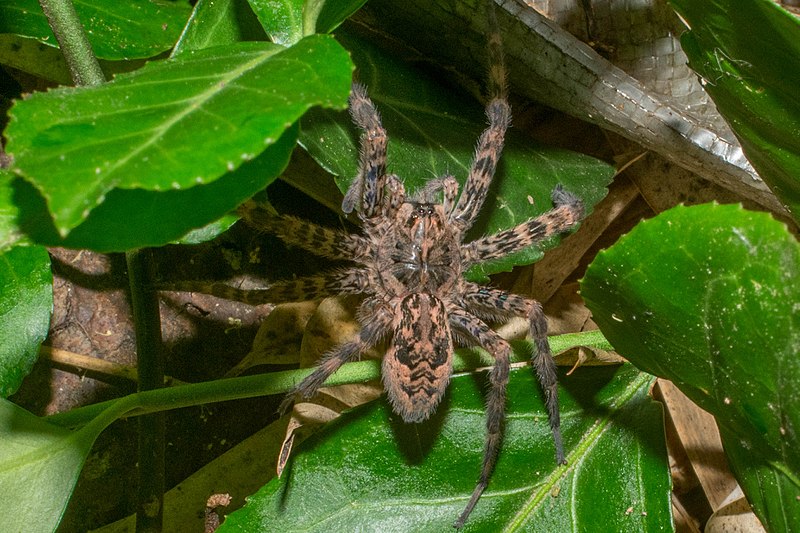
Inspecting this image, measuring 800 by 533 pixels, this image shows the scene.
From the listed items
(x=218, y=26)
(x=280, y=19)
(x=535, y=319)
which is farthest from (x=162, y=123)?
(x=535, y=319)

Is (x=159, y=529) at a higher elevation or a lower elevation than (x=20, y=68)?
lower

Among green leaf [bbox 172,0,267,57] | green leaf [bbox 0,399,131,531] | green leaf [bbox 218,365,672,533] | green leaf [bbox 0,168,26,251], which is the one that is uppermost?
green leaf [bbox 172,0,267,57]

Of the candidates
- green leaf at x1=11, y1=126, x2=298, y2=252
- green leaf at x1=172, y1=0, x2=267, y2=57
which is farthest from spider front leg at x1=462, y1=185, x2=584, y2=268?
green leaf at x1=11, y1=126, x2=298, y2=252

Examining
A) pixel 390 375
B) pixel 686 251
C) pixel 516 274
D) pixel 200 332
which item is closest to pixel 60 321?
pixel 200 332

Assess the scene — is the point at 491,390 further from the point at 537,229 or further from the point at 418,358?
the point at 537,229

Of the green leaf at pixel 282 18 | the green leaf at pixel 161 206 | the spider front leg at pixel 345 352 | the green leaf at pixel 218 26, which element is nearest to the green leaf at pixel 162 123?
the green leaf at pixel 161 206

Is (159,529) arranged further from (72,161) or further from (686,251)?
(686,251)

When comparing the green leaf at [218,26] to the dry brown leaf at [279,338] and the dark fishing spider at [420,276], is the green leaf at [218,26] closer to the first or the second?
the dark fishing spider at [420,276]

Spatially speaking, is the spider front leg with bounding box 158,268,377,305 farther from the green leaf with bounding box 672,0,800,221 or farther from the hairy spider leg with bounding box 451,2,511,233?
the green leaf with bounding box 672,0,800,221
